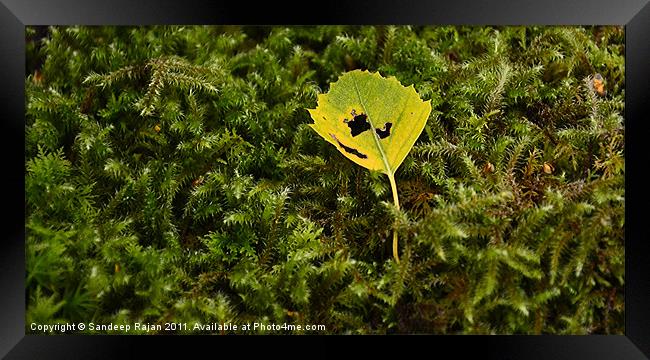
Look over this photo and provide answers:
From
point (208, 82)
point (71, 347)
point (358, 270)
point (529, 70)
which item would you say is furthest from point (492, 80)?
point (71, 347)

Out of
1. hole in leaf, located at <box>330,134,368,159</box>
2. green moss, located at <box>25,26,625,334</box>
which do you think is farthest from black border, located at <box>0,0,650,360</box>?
hole in leaf, located at <box>330,134,368,159</box>

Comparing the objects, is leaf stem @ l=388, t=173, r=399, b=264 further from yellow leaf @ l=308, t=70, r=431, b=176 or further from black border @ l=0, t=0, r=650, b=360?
black border @ l=0, t=0, r=650, b=360

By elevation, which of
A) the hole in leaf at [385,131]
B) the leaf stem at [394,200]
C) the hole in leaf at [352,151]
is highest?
the hole in leaf at [385,131]
